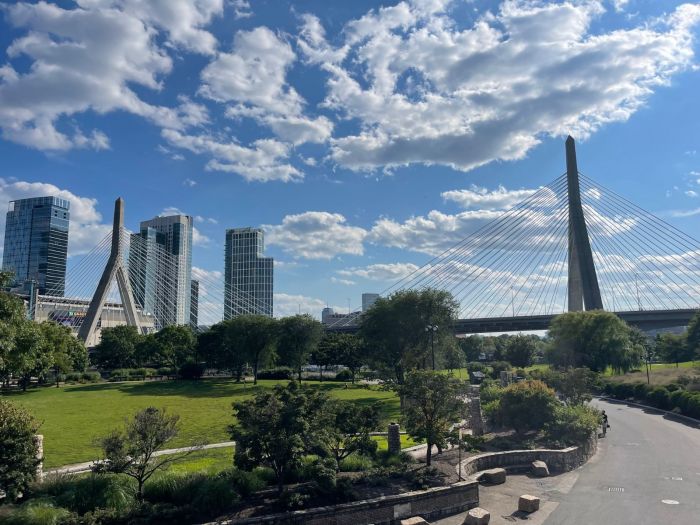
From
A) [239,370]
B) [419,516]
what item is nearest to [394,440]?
[419,516]

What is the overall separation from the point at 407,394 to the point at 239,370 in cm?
4946

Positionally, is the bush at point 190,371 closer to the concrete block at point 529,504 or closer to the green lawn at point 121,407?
the green lawn at point 121,407

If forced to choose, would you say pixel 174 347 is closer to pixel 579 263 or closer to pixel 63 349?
pixel 63 349

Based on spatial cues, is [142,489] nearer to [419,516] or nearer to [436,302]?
[419,516]

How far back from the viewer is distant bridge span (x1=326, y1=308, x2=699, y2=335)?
9481 centimetres

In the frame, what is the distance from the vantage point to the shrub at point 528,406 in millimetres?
31062

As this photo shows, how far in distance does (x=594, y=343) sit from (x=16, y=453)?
62171mm

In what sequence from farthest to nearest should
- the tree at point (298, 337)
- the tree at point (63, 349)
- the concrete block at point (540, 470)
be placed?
1. the tree at point (298, 337)
2. the tree at point (63, 349)
3. the concrete block at point (540, 470)

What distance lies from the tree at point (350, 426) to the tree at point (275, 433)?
1.80 metres

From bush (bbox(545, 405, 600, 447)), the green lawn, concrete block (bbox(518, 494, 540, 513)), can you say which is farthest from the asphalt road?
the green lawn

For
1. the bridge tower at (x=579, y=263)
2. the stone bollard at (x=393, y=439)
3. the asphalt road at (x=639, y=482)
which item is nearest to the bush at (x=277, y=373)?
the bridge tower at (x=579, y=263)

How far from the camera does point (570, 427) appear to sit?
28969mm

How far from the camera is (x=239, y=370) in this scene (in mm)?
69250

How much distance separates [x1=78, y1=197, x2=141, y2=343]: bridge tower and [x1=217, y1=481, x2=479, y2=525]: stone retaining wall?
2836 inches
